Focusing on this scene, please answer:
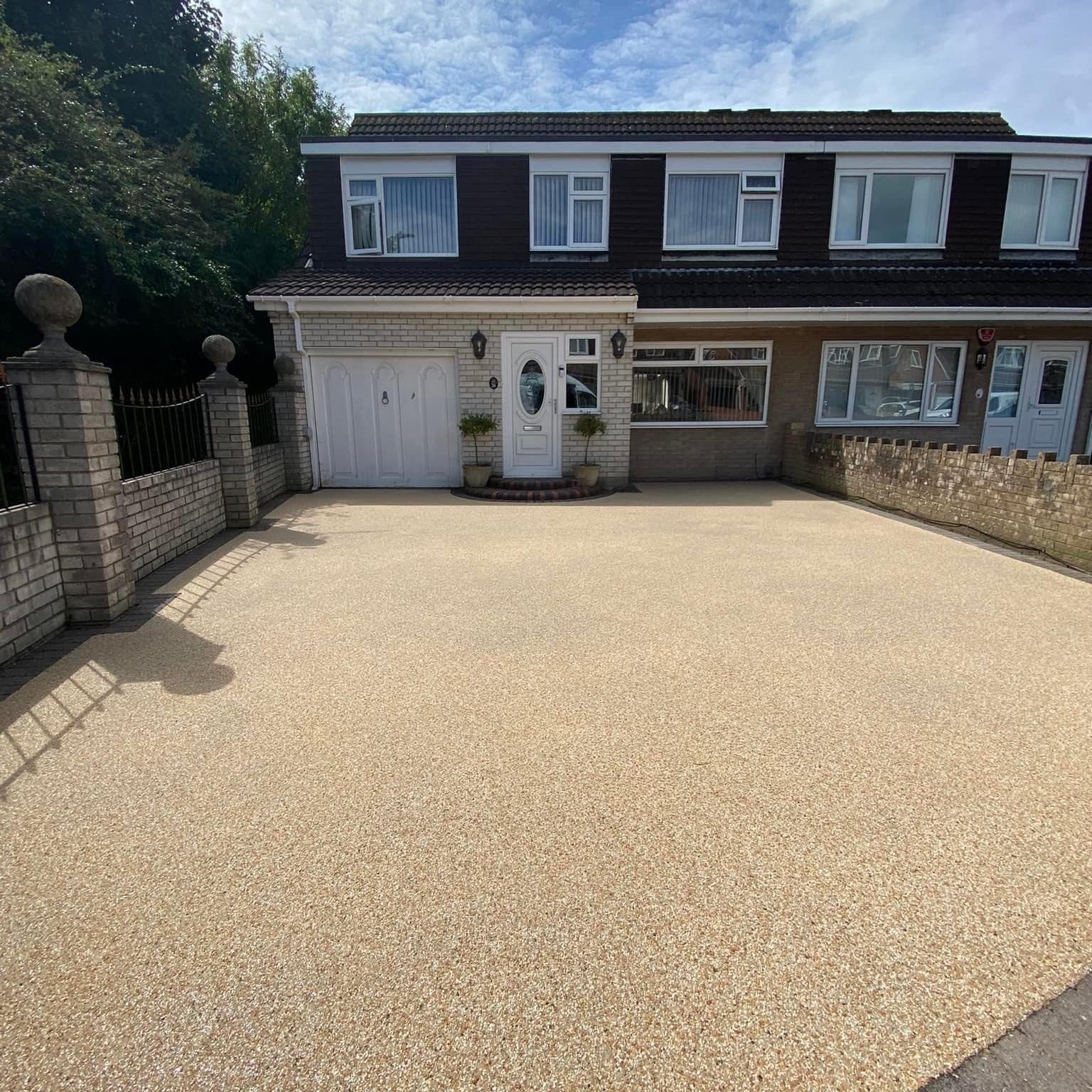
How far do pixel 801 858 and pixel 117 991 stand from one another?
6.69ft

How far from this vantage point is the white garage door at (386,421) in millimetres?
10023

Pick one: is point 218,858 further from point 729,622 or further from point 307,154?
point 307,154

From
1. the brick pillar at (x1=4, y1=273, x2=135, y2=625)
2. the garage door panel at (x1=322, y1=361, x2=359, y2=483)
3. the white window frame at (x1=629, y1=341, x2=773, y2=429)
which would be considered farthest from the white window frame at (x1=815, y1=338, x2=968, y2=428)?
the brick pillar at (x1=4, y1=273, x2=135, y2=625)

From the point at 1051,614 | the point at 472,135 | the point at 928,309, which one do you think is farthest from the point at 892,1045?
the point at 472,135

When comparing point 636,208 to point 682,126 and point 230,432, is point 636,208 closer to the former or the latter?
point 682,126

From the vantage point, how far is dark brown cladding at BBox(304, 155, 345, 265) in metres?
11.1

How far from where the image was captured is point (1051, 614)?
4.42 m

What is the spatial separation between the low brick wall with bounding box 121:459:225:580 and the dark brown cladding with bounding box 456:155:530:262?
22.2ft

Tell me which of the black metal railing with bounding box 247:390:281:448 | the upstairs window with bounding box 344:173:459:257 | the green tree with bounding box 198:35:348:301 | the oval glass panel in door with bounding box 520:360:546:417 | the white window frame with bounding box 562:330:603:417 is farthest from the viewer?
the green tree with bounding box 198:35:348:301

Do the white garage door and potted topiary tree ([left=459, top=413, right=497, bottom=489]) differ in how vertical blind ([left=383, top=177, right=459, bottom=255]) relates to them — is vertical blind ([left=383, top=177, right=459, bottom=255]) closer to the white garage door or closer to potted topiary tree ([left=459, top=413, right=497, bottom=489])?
the white garage door

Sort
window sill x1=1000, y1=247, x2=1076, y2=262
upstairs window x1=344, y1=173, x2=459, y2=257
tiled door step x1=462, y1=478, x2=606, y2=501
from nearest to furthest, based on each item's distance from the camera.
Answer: tiled door step x1=462, y1=478, x2=606, y2=501, upstairs window x1=344, y1=173, x2=459, y2=257, window sill x1=1000, y1=247, x2=1076, y2=262

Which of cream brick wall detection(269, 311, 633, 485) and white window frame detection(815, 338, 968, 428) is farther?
white window frame detection(815, 338, 968, 428)

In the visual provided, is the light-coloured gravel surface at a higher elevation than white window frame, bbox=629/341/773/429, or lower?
lower

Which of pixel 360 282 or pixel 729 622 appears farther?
pixel 360 282
